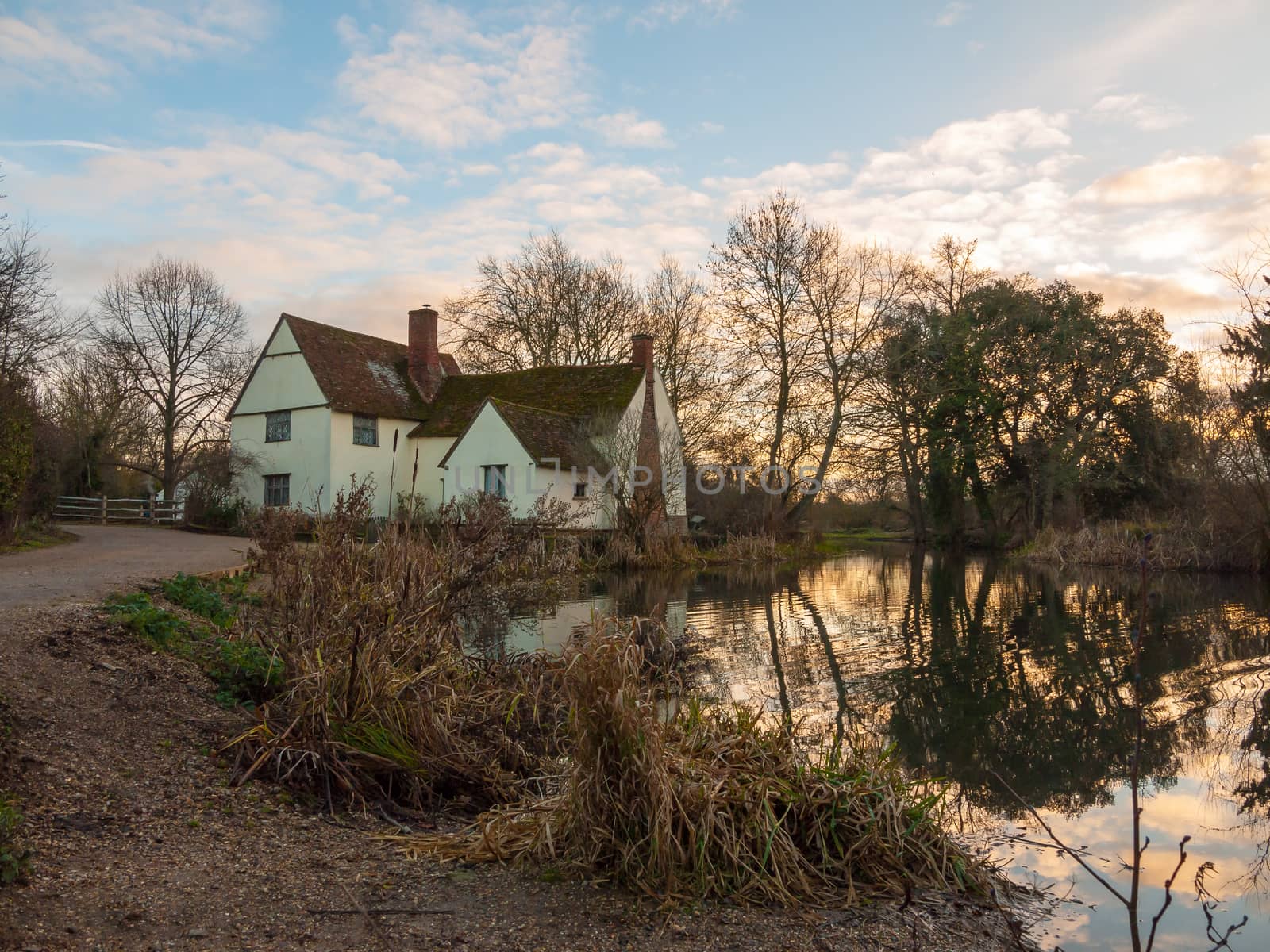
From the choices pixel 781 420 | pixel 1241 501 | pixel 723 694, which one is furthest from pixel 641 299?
pixel 723 694

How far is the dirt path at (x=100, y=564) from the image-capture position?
→ 9742 mm

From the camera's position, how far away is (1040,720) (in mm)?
8383

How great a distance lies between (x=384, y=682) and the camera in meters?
5.71

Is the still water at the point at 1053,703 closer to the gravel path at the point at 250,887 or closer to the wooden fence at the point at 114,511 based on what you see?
the gravel path at the point at 250,887

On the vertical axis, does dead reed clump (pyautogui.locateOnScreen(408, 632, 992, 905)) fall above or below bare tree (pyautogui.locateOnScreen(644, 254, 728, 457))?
below

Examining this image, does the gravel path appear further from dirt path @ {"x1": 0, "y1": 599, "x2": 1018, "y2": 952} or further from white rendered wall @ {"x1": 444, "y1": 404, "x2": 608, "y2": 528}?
white rendered wall @ {"x1": 444, "y1": 404, "x2": 608, "y2": 528}

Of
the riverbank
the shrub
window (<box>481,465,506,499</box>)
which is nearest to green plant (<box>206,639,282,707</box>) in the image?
the shrub

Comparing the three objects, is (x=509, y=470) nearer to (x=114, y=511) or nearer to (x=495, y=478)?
(x=495, y=478)

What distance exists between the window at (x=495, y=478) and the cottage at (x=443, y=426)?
0.04m

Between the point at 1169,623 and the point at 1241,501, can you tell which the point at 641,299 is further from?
the point at 1169,623

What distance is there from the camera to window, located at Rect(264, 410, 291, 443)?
105 ft

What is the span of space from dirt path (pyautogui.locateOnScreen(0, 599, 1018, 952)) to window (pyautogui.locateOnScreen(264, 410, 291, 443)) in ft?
92.6

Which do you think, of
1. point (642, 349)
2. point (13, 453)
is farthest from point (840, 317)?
point (13, 453)

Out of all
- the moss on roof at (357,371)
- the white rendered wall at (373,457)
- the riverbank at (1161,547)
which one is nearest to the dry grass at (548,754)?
the riverbank at (1161,547)
